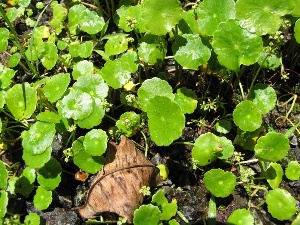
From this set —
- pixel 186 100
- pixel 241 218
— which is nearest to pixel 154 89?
pixel 186 100

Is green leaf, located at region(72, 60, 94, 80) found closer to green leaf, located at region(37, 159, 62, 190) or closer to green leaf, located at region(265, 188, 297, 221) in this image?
green leaf, located at region(37, 159, 62, 190)

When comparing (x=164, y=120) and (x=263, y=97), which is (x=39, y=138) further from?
(x=263, y=97)

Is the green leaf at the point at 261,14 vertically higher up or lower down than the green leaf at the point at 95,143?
higher up

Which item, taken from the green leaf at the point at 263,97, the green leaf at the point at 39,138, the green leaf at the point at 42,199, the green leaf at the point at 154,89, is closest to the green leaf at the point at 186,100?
the green leaf at the point at 154,89

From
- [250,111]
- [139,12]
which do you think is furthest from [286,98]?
[139,12]

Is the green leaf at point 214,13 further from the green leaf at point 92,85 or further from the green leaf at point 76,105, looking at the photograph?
the green leaf at point 76,105

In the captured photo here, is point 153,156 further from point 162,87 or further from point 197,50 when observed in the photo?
point 197,50
